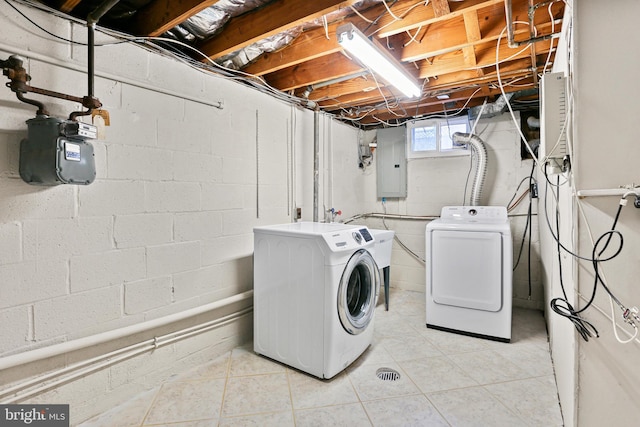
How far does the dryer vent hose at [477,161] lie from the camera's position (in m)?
3.38

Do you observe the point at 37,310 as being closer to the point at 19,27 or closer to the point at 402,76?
the point at 19,27

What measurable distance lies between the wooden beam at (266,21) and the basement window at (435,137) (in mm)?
2546

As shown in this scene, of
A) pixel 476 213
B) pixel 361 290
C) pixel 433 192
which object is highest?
pixel 433 192

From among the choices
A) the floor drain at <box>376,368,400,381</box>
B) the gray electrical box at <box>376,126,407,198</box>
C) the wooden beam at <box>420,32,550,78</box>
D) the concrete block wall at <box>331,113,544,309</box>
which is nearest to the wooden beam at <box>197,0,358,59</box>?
the wooden beam at <box>420,32,550,78</box>

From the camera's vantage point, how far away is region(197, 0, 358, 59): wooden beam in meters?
1.67

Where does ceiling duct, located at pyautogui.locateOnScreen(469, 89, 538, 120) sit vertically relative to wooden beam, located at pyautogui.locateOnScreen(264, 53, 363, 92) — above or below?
below

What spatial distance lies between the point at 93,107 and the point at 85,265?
33.1 inches

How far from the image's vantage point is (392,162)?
4074 mm

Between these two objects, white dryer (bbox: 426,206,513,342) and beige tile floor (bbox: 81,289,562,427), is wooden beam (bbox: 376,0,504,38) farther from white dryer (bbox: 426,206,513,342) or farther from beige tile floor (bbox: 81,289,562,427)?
beige tile floor (bbox: 81,289,562,427)

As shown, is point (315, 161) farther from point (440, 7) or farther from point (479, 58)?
point (440, 7)

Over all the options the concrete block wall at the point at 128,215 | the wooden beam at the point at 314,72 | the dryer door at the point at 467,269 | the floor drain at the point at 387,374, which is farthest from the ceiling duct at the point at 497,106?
the floor drain at the point at 387,374

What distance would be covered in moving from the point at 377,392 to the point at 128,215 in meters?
1.88

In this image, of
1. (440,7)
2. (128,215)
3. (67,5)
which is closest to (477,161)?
(440,7)

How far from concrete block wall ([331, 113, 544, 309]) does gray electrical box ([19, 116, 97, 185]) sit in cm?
268
